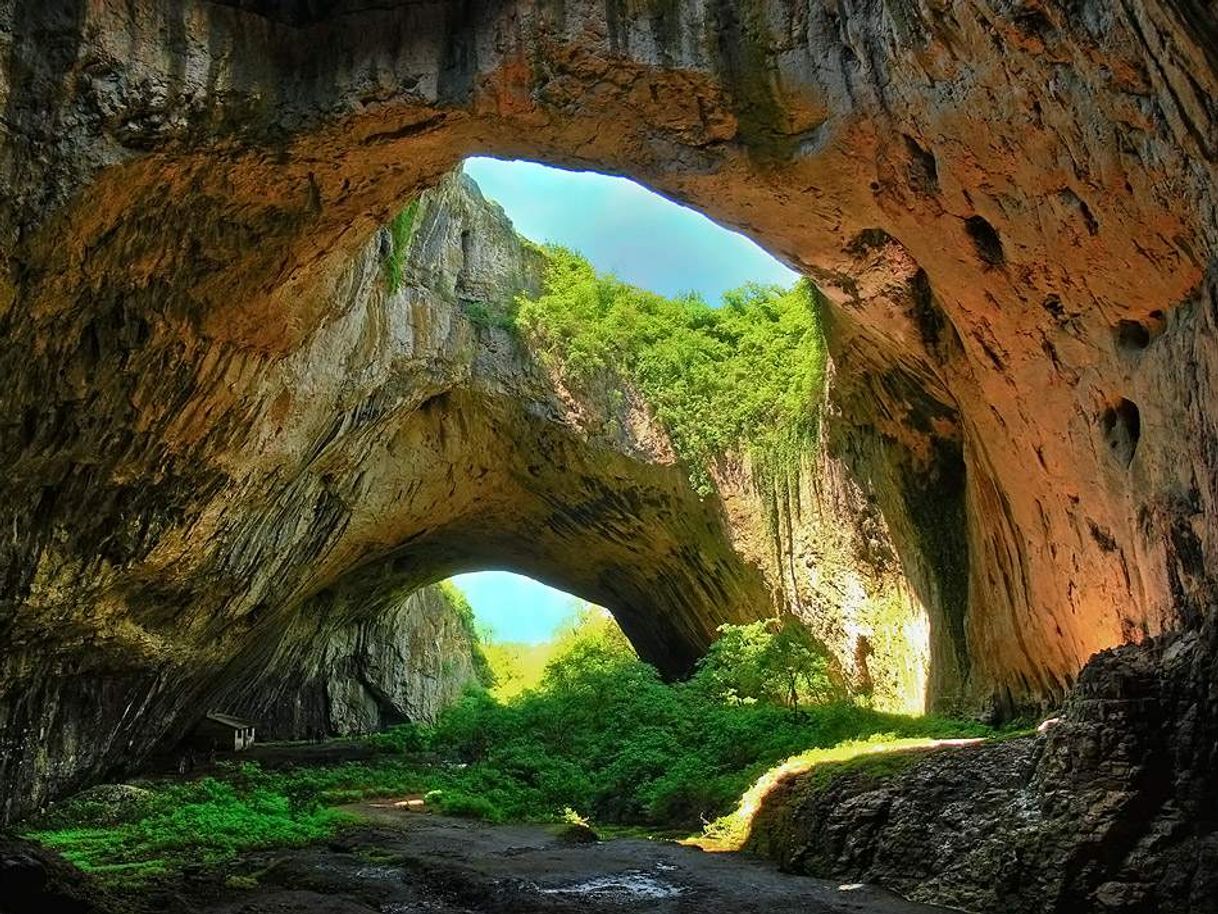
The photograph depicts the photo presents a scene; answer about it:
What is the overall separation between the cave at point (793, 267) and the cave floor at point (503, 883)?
0.75 meters

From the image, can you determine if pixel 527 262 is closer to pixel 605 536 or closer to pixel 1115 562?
pixel 605 536

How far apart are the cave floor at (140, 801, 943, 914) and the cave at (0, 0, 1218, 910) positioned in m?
0.75

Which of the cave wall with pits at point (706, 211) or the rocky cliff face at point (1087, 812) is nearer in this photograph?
the rocky cliff face at point (1087, 812)

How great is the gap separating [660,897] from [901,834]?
1904 millimetres

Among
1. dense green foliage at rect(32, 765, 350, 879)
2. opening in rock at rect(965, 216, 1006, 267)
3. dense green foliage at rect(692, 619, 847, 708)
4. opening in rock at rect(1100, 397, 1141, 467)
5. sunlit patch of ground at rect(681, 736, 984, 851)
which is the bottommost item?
dense green foliage at rect(32, 765, 350, 879)

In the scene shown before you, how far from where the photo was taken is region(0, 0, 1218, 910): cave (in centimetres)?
563

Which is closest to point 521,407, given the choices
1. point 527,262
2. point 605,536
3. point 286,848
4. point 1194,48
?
point 527,262

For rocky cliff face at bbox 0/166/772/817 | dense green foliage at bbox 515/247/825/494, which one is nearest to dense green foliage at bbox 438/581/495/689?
rocky cliff face at bbox 0/166/772/817

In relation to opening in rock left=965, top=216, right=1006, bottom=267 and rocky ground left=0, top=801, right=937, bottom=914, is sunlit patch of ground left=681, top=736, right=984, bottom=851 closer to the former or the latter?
rocky ground left=0, top=801, right=937, bottom=914

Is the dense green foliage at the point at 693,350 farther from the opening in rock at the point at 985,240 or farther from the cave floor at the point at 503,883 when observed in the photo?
the cave floor at the point at 503,883

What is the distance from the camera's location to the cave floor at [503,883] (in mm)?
6281

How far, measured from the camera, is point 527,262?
1725 cm

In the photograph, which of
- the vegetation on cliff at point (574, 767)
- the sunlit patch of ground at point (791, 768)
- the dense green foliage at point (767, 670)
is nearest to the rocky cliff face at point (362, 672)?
the vegetation on cliff at point (574, 767)

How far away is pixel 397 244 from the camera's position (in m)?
12.4
